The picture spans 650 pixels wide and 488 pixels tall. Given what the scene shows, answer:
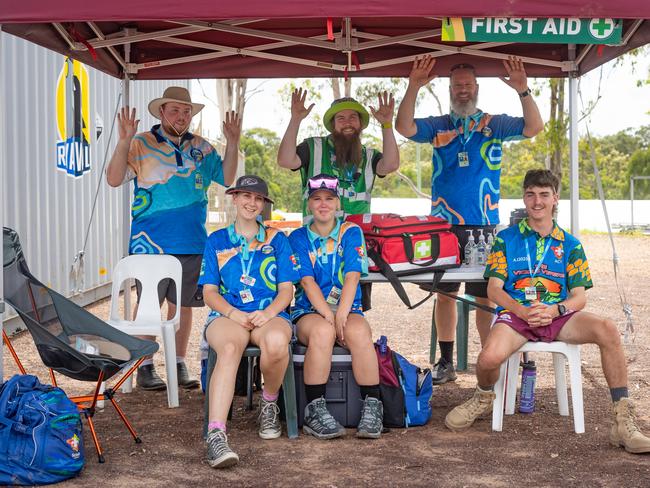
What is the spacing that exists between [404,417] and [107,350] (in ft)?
5.20

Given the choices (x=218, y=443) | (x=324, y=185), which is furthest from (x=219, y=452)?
(x=324, y=185)

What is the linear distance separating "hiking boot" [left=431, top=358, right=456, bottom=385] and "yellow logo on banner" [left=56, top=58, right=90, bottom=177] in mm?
4274

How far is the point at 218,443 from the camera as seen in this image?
Answer: 3.88 metres

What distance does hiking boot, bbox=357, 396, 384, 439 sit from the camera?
14.2 feet

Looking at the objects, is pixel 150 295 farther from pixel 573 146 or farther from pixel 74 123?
pixel 74 123

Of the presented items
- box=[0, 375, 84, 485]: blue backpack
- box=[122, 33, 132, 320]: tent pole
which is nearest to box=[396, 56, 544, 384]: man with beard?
box=[122, 33, 132, 320]: tent pole

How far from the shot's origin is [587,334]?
4.24 meters

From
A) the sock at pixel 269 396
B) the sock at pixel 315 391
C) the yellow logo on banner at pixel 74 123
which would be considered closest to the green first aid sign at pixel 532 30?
the sock at pixel 315 391

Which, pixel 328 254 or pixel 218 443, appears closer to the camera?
pixel 218 443

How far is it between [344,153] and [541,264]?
1.34m

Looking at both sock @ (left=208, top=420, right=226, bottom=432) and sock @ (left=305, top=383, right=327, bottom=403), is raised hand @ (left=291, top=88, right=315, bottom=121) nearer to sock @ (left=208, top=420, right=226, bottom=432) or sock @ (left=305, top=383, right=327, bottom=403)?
sock @ (left=305, top=383, right=327, bottom=403)

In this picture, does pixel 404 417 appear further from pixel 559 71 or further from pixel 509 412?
pixel 559 71

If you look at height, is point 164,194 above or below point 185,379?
above

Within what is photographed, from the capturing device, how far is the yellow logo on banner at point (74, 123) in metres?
8.26
